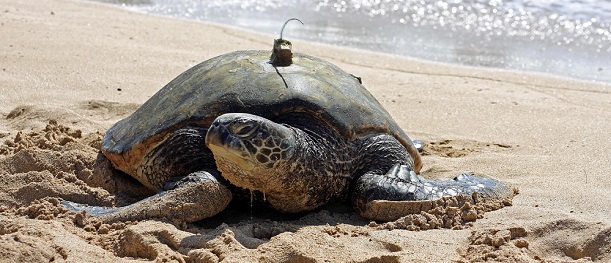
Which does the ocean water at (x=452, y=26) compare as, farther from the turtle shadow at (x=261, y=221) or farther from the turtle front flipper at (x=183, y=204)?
the turtle front flipper at (x=183, y=204)

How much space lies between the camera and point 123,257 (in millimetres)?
3424

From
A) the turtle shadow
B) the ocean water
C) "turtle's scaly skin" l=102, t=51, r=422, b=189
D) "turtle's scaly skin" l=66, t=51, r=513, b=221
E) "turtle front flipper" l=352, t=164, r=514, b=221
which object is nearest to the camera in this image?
the turtle shadow

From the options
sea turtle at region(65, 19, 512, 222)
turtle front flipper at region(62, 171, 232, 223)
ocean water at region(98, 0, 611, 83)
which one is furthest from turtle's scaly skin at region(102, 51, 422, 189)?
ocean water at region(98, 0, 611, 83)

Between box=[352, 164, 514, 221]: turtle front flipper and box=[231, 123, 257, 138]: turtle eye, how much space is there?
0.76m

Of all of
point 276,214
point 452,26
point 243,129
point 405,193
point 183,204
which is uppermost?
point 243,129

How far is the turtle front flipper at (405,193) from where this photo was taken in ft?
13.0

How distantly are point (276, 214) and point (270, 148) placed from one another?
60 centimetres

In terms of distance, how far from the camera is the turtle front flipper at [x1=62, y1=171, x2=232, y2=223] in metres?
3.74

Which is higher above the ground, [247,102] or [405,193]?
[247,102]

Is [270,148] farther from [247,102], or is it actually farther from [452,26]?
[452,26]

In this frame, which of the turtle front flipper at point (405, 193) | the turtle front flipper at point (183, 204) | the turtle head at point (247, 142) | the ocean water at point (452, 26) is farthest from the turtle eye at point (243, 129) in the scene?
the ocean water at point (452, 26)

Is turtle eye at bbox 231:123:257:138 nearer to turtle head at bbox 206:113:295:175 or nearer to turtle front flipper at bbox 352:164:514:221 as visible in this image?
turtle head at bbox 206:113:295:175

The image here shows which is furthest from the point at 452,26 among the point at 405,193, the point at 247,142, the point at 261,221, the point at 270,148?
the point at 247,142

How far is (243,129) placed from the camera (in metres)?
3.56
